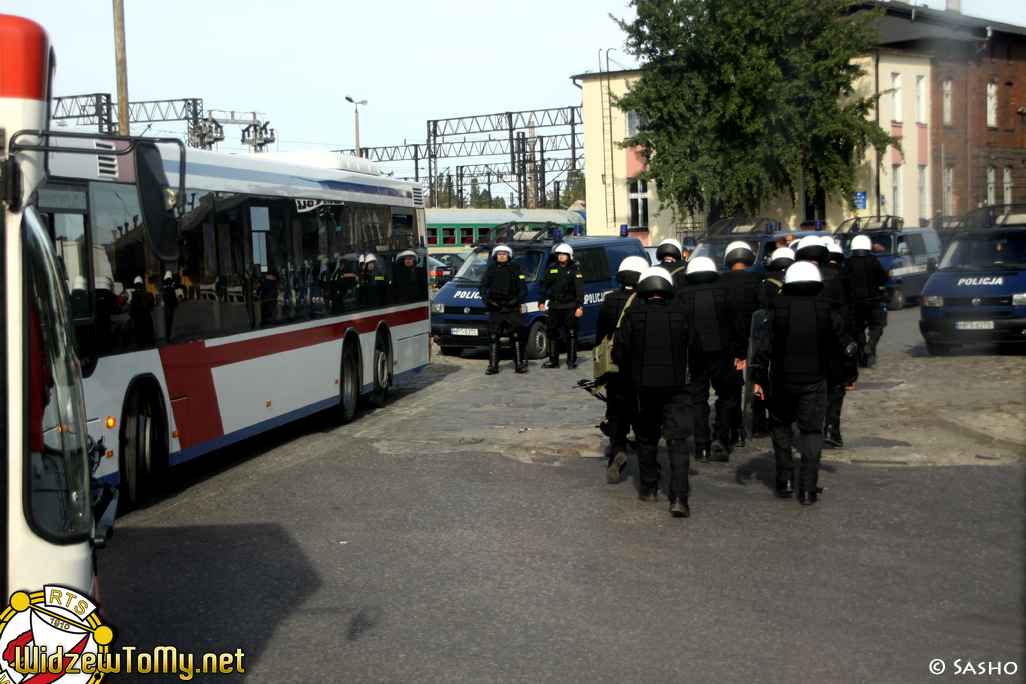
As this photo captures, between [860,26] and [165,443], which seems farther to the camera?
[860,26]

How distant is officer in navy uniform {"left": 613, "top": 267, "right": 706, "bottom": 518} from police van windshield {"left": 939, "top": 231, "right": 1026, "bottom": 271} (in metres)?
11.0

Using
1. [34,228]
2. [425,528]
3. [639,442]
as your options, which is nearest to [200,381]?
[425,528]

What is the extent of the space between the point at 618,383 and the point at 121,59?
60.7 feet

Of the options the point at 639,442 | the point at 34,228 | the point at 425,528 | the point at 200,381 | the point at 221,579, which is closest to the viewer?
the point at 34,228

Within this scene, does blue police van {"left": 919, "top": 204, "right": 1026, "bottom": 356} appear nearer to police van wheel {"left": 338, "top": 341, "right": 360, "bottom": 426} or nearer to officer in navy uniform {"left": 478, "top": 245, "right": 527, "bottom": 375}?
officer in navy uniform {"left": 478, "top": 245, "right": 527, "bottom": 375}

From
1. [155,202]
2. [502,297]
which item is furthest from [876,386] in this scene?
[155,202]

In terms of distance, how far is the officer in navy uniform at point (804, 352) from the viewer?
7.55 metres

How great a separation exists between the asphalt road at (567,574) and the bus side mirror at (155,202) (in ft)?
6.44

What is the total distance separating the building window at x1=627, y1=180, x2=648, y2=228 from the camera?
46781 mm

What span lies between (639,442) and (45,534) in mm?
5397

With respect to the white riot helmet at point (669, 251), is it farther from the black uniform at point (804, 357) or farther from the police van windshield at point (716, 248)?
the police van windshield at point (716, 248)

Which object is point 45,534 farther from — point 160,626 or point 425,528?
point 425,528

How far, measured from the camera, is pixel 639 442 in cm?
783

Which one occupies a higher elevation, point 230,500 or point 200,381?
point 200,381
